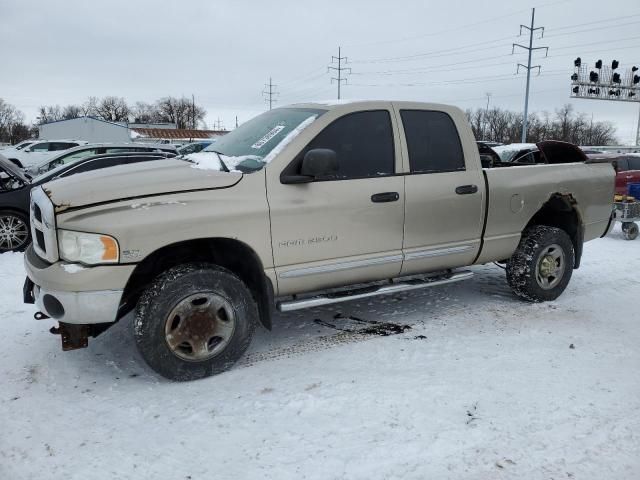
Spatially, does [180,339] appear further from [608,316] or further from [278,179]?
[608,316]

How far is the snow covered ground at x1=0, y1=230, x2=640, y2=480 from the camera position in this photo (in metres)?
2.67

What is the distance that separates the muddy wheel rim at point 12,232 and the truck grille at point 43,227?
15.6ft

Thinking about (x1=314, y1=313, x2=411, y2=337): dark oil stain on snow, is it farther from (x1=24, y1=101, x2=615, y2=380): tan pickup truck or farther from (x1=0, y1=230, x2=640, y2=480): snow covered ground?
(x1=24, y1=101, x2=615, y2=380): tan pickup truck

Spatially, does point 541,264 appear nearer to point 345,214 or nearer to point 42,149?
point 345,214

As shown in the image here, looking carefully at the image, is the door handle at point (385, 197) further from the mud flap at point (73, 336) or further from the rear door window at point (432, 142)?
the mud flap at point (73, 336)

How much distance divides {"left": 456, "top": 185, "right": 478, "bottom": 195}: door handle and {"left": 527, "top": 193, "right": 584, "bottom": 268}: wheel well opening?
3.95 feet

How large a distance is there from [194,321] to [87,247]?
A: 0.84 metres

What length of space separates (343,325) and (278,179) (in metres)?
1.67

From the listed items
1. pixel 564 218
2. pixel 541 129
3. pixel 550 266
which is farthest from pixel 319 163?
pixel 541 129

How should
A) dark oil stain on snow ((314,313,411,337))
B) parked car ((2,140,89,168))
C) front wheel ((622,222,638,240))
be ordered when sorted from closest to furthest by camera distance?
1. dark oil stain on snow ((314,313,411,337))
2. front wheel ((622,222,638,240))
3. parked car ((2,140,89,168))

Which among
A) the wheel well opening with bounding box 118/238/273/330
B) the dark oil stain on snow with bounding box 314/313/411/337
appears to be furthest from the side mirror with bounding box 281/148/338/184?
the dark oil stain on snow with bounding box 314/313/411/337

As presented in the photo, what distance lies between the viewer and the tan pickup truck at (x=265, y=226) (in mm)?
3197

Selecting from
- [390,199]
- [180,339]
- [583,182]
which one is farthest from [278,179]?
[583,182]

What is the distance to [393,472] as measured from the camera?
2592 mm
